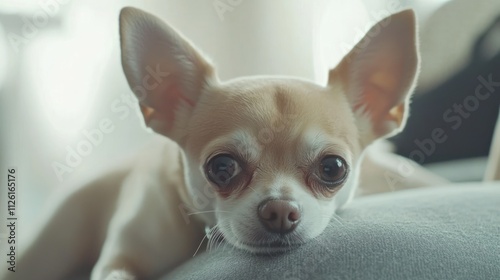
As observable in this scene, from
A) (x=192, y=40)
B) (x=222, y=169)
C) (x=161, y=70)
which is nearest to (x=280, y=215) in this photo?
(x=222, y=169)

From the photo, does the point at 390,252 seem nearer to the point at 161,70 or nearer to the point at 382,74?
the point at 382,74

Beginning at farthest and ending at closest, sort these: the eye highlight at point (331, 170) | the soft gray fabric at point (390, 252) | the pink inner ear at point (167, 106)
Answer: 1. the pink inner ear at point (167, 106)
2. the eye highlight at point (331, 170)
3. the soft gray fabric at point (390, 252)

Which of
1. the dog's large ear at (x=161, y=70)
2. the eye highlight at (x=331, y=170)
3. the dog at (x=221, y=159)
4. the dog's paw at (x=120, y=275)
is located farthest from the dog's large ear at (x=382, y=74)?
the dog's paw at (x=120, y=275)

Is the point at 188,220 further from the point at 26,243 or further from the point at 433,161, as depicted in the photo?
the point at 433,161

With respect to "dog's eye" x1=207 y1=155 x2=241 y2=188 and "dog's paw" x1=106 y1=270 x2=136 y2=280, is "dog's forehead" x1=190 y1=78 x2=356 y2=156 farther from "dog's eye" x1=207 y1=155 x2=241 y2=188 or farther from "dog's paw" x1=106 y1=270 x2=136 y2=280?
"dog's paw" x1=106 y1=270 x2=136 y2=280

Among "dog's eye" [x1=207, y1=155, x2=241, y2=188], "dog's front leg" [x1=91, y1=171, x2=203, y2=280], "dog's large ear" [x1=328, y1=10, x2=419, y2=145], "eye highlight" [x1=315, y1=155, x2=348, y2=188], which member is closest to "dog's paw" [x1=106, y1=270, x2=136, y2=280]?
"dog's front leg" [x1=91, y1=171, x2=203, y2=280]

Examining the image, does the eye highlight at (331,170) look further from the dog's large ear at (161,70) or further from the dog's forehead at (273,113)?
the dog's large ear at (161,70)
